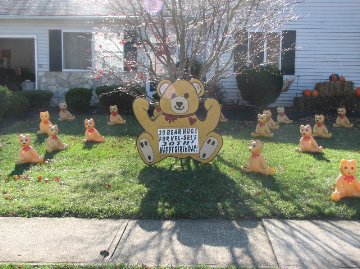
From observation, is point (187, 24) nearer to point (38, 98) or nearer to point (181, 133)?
point (181, 133)

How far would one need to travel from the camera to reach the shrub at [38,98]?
566 inches

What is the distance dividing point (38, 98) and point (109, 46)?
2.46 meters

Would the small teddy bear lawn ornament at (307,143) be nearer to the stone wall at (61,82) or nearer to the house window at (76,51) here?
the stone wall at (61,82)

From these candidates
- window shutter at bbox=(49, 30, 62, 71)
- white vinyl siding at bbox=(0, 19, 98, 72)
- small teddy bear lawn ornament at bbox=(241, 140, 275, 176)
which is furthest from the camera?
window shutter at bbox=(49, 30, 62, 71)

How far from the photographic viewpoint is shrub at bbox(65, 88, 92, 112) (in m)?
13.9

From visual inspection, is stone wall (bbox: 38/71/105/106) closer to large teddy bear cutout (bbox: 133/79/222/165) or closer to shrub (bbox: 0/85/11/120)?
shrub (bbox: 0/85/11/120)

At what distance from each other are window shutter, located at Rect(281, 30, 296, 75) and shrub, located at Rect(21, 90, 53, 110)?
6839 mm

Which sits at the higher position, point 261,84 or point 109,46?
point 109,46

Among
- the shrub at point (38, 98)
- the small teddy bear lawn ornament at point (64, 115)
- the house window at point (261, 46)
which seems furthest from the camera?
the shrub at point (38, 98)

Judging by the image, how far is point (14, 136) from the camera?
1105 centimetres

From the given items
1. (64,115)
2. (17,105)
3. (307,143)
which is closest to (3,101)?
(17,105)

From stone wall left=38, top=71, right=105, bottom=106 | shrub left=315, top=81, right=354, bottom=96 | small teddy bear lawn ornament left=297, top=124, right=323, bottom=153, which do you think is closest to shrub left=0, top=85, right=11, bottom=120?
stone wall left=38, top=71, right=105, bottom=106

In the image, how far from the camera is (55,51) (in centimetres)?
1583

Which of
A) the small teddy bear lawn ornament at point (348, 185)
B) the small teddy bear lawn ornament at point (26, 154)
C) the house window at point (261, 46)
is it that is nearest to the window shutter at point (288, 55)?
the house window at point (261, 46)
